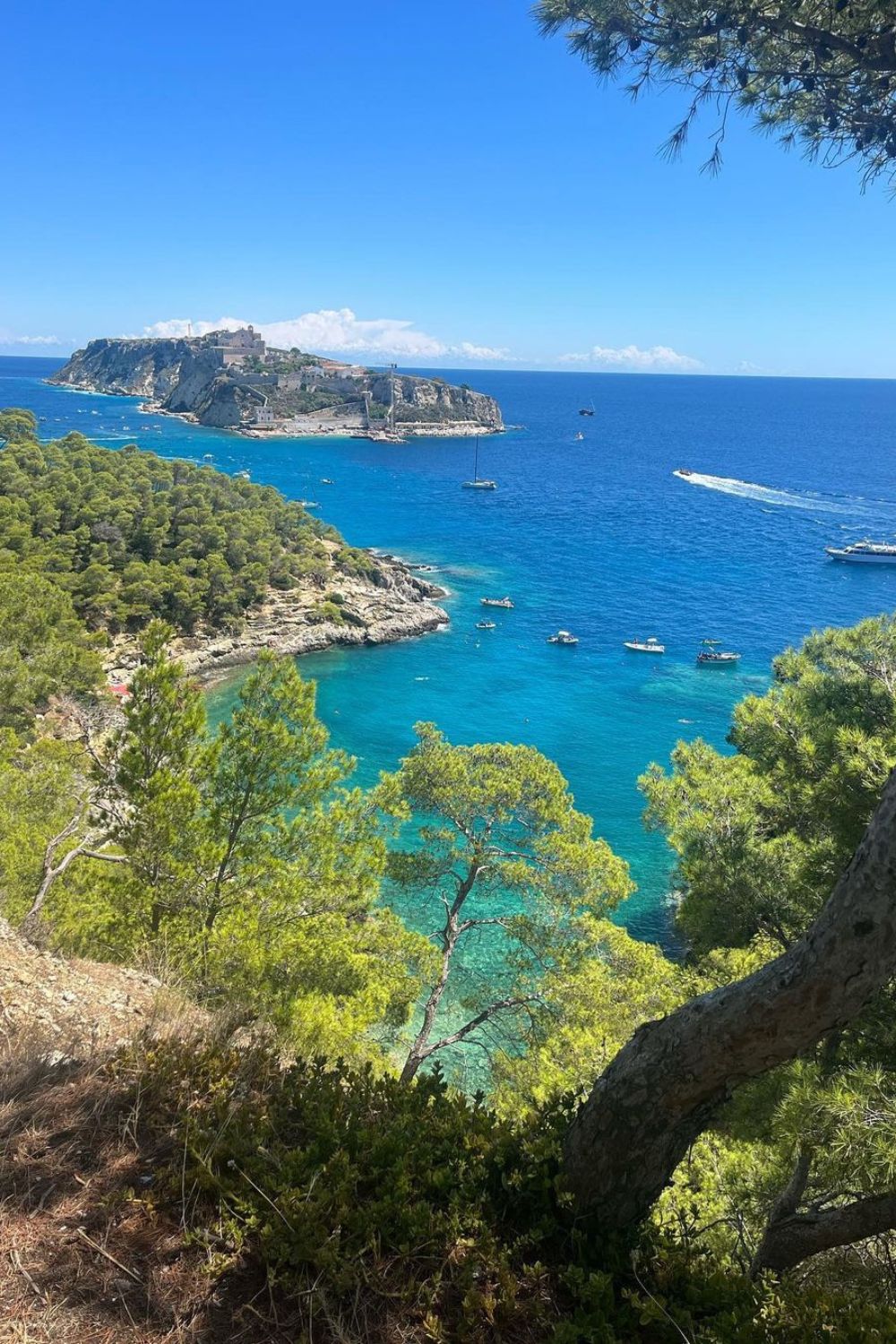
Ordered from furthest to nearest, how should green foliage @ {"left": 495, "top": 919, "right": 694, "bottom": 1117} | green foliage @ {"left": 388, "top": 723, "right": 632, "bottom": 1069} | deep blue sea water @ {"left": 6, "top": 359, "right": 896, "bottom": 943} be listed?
deep blue sea water @ {"left": 6, "top": 359, "right": 896, "bottom": 943} < green foliage @ {"left": 388, "top": 723, "right": 632, "bottom": 1069} < green foliage @ {"left": 495, "top": 919, "right": 694, "bottom": 1117}

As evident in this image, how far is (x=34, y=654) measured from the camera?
18328 mm

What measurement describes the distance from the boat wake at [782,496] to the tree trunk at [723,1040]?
76.5 m

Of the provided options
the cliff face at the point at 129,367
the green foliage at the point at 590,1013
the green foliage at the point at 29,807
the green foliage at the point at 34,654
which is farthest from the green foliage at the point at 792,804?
the cliff face at the point at 129,367

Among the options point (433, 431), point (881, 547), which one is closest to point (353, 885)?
point (881, 547)

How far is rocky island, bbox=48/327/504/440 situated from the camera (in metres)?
117

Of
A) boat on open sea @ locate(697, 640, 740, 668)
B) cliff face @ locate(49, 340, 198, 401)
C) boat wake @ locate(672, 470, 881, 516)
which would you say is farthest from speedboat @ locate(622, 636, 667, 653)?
cliff face @ locate(49, 340, 198, 401)

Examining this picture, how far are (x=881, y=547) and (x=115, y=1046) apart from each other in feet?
195

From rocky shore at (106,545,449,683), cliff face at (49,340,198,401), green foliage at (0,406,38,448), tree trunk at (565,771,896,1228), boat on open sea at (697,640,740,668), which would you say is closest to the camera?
tree trunk at (565,771,896,1228)

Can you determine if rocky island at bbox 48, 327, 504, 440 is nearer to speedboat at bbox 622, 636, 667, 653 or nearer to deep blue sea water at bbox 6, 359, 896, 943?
deep blue sea water at bbox 6, 359, 896, 943

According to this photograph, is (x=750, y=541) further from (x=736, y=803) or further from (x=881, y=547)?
(x=736, y=803)

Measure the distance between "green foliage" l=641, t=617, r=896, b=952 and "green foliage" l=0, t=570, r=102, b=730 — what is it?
1417 cm

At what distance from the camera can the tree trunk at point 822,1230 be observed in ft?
10.9

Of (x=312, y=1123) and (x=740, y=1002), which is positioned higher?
(x=740, y=1002)

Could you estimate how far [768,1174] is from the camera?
15.7ft
